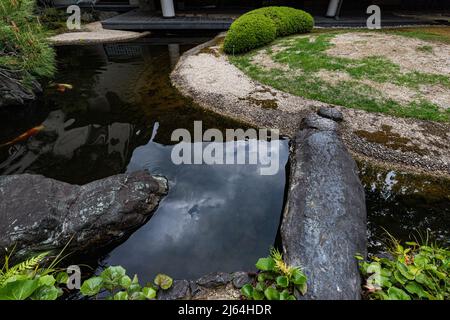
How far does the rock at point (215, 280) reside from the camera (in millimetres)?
3311

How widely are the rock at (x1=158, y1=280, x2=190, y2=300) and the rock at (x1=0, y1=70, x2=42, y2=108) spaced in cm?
805

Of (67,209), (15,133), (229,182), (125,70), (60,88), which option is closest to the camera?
(67,209)

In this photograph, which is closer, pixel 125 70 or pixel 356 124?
pixel 356 124

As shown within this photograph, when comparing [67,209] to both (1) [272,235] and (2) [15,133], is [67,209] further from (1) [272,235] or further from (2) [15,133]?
(2) [15,133]

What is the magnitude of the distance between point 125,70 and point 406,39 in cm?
1224

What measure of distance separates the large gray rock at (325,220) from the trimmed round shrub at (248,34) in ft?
25.8

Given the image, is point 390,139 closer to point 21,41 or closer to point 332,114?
point 332,114

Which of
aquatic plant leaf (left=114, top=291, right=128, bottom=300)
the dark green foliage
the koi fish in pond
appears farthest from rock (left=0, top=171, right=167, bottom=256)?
the dark green foliage

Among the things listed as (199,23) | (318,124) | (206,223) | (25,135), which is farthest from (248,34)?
(206,223)

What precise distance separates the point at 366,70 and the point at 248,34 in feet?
17.0

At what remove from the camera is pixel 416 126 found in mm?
6590

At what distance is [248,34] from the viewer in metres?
11.4

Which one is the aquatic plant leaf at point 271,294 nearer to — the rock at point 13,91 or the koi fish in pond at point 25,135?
the koi fish in pond at point 25,135
